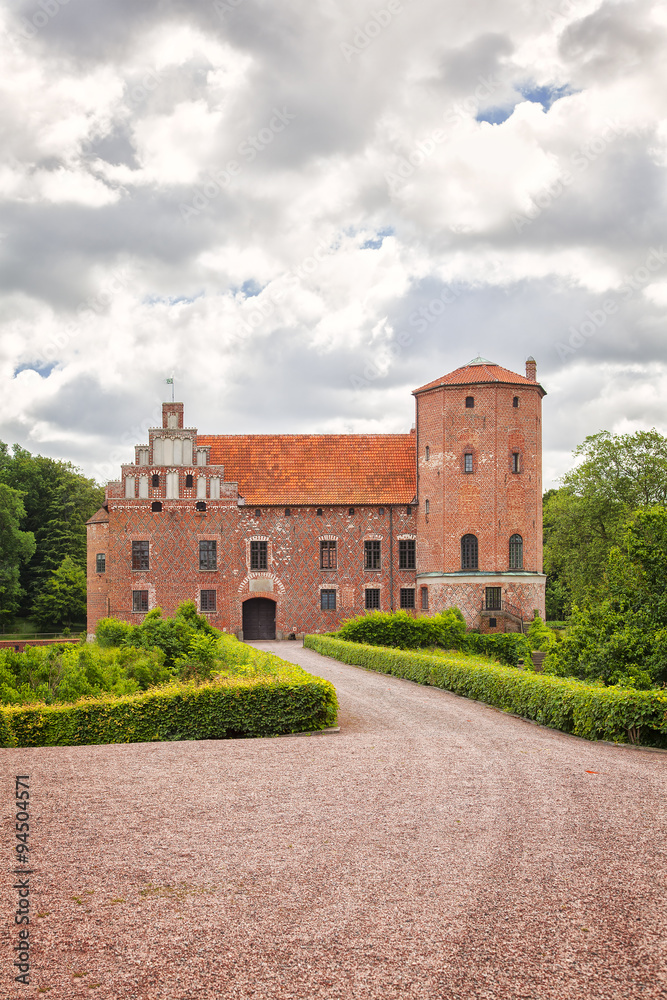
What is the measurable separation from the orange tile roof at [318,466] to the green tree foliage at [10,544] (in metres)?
16.8

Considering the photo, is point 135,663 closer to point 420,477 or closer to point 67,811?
point 67,811

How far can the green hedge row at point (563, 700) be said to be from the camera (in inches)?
438

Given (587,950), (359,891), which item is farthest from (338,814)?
(587,950)

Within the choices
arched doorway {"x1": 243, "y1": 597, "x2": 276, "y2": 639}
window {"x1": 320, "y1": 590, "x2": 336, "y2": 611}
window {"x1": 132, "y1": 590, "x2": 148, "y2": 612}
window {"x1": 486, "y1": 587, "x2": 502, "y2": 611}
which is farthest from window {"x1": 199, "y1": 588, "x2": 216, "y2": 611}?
window {"x1": 486, "y1": 587, "x2": 502, "y2": 611}

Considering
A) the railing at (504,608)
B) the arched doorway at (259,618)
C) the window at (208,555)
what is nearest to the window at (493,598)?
the railing at (504,608)

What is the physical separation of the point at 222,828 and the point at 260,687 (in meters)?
5.24

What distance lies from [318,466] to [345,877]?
34.2m

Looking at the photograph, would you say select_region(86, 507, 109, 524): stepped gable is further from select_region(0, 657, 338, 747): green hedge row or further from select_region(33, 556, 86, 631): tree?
select_region(0, 657, 338, 747): green hedge row

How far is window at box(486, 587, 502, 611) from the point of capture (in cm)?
3531

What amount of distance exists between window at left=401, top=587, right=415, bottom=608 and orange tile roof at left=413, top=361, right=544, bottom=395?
30.4 feet

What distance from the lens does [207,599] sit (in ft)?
123

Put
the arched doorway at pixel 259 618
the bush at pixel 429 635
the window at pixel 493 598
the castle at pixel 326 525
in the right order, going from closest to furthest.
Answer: the bush at pixel 429 635 → the window at pixel 493 598 → the castle at pixel 326 525 → the arched doorway at pixel 259 618

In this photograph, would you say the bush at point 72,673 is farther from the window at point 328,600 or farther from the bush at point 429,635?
A: the window at point 328,600

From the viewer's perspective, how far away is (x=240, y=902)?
210 inches
